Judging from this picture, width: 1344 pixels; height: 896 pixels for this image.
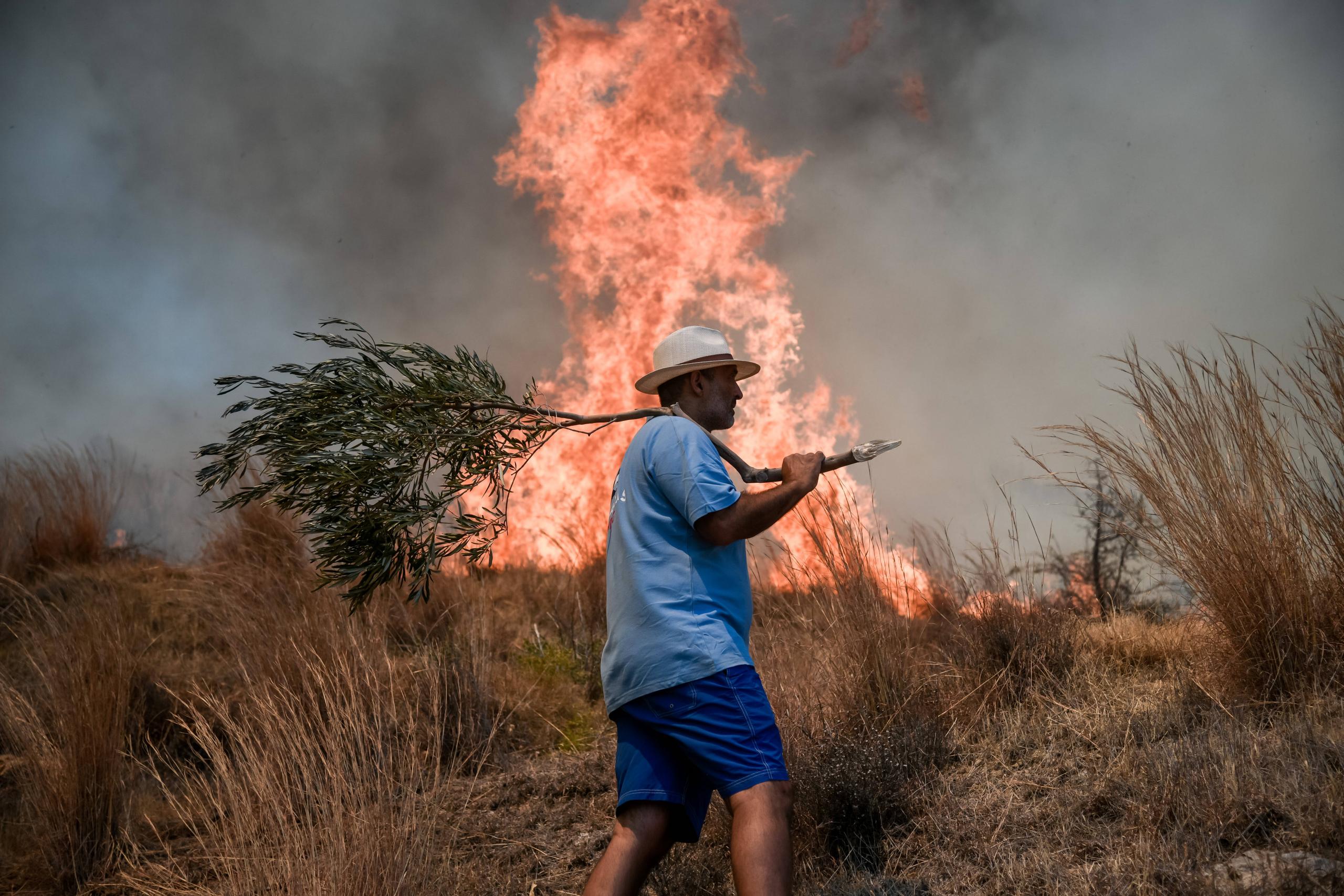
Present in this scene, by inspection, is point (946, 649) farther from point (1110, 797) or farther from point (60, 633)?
point (60, 633)

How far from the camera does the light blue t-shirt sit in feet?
8.32

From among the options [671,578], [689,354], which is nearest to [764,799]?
[671,578]

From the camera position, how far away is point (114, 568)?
9219mm

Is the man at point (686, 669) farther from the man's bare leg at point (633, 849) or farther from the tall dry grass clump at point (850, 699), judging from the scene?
the tall dry grass clump at point (850, 699)

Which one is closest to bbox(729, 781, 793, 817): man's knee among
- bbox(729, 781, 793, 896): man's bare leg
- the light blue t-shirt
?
bbox(729, 781, 793, 896): man's bare leg

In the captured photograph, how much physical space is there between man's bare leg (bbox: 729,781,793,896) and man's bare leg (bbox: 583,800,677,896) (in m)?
0.25

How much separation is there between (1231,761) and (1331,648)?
1145 mm

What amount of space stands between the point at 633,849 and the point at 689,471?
1.13m

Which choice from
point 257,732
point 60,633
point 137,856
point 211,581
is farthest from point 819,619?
point 211,581

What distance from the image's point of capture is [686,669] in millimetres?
2500

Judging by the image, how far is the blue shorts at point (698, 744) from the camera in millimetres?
2453

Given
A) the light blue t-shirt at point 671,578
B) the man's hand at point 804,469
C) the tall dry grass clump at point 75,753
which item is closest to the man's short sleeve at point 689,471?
the light blue t-shirt at point 671,578

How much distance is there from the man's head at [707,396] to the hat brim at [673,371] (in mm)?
26

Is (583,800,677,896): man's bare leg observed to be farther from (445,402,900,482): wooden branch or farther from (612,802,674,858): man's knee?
(445,402,900,482): wooden branch
